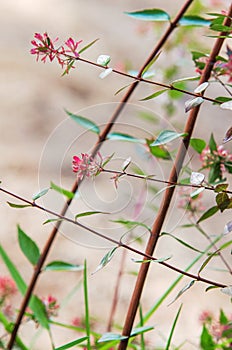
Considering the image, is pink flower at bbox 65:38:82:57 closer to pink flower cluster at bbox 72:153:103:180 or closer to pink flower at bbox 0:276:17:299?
pink flower cluster at bbox 72:153:103:180

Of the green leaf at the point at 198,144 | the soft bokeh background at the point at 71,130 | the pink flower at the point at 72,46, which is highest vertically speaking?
the soft bokeh background at the point at 71,130

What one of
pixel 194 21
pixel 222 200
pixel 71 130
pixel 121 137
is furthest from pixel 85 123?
pixel 71 130

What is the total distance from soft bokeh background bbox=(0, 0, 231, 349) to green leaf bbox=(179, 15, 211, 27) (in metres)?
0.32

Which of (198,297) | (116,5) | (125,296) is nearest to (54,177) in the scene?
(125,296)

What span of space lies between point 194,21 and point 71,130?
574 mm

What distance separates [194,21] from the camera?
637 millimetres

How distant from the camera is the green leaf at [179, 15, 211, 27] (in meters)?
0.63

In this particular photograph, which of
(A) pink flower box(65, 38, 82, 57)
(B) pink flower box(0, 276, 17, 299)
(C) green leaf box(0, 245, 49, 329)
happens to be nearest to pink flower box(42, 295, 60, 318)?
(C) green leaf box(0, 245, 49, 329)

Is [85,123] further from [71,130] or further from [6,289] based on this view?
[71,130]

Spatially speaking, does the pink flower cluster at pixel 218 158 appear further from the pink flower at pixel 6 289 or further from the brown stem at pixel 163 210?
the pink flower at pixel 6 289

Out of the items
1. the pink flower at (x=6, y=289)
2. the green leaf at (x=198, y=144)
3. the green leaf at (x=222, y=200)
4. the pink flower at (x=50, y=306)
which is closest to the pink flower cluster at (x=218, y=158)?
the green leaf at (x=198, y=144)

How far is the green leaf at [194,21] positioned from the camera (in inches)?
24.9

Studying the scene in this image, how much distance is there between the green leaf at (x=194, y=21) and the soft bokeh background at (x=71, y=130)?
0.32m

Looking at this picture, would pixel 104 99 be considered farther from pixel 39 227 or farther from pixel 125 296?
pixel 125 296
